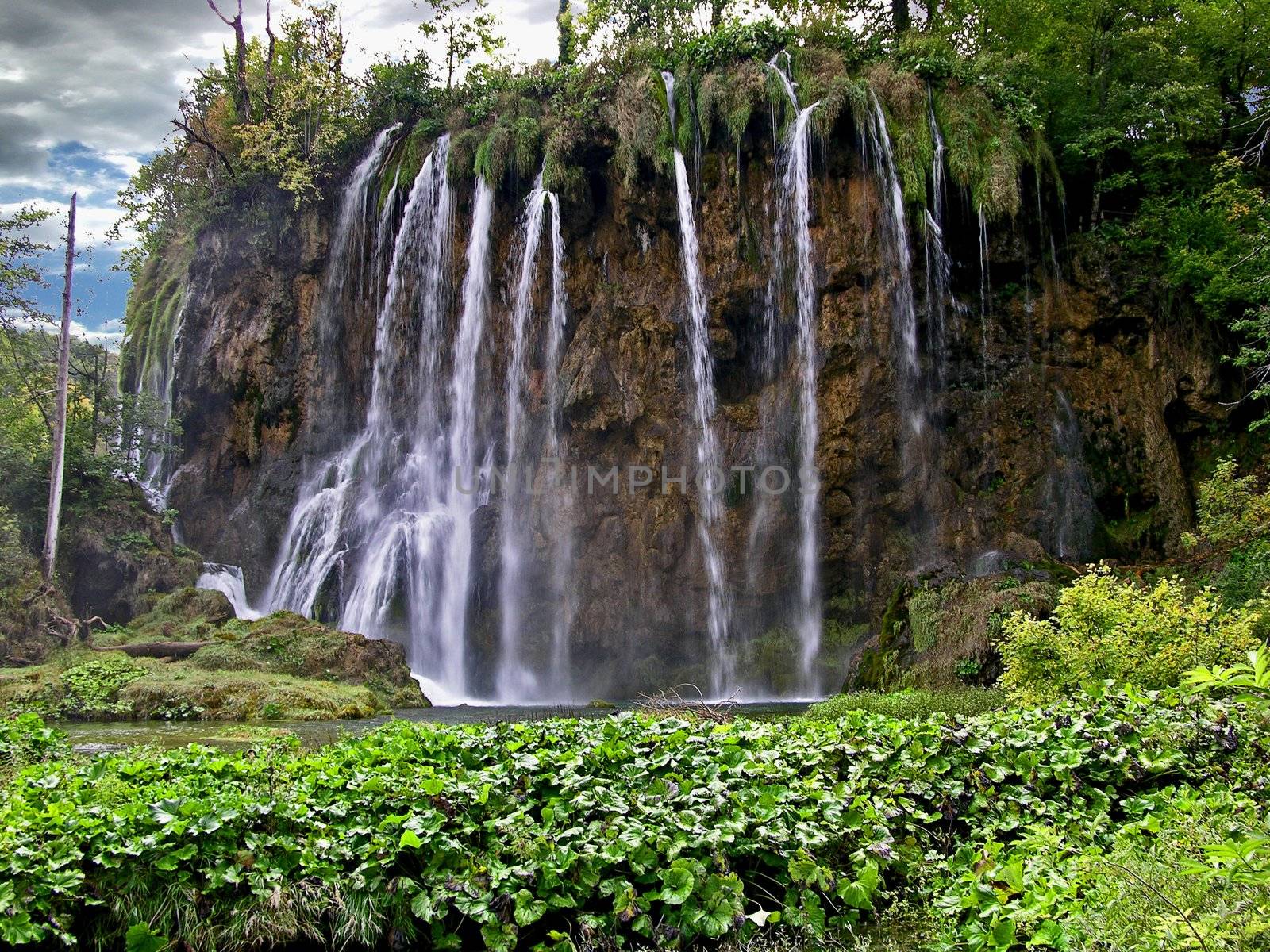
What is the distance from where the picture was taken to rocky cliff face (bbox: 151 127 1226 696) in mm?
21266

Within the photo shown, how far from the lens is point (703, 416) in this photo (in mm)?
22547

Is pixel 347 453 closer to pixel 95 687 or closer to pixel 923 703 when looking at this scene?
pixel 95 687

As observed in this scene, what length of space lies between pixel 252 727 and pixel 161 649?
697 centimetres

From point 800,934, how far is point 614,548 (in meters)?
17.6

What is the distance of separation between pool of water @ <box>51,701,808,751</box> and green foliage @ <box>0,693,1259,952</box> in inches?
125

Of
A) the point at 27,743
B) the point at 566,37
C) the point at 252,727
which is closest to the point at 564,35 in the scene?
the point at 566,37

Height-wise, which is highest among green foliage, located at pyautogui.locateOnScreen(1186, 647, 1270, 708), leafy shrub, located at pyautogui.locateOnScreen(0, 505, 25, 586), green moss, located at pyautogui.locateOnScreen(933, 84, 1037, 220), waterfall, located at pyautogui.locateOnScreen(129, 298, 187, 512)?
green moss, located at pyautogui.locateOnScreen(933, 84, 1037, 220)

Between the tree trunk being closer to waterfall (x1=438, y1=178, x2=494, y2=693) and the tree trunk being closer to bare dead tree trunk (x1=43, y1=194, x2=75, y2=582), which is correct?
waterfall (x1=438, y1=178, x2=494, y2=693)

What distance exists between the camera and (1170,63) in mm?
23328

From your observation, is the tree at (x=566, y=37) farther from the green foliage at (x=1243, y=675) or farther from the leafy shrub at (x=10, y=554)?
the green foliage at (x=1243, y=675)

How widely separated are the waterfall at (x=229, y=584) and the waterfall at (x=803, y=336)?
1414 centimetres

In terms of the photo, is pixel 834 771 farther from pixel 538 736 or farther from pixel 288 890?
pixel 288 890

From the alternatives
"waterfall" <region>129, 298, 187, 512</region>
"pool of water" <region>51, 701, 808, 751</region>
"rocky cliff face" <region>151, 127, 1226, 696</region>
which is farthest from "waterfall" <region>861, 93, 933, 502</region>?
"waterfall" <region>129, 298, 187, 512</region>

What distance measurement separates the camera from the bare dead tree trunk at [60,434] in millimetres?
22438
